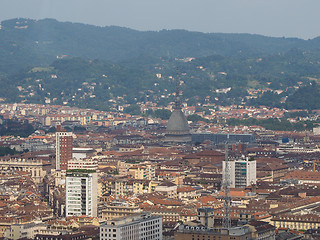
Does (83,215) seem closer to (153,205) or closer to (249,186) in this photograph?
(153,205)

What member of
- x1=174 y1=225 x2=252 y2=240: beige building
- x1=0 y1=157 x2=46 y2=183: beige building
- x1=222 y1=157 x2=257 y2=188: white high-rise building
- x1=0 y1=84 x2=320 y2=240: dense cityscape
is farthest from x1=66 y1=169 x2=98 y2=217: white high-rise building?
x1=0 y1=157 x2=46 y2=183: beige building

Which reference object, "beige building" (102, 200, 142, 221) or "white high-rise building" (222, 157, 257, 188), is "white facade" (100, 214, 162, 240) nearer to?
"beige building" (102, 200, 142, 221)

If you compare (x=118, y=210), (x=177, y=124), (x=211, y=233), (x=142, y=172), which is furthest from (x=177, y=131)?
(x=211, y=233)

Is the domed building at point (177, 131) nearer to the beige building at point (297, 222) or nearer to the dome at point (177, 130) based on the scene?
the dome at point (177, 130)

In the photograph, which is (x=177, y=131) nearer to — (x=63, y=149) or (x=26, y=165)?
(x=26, y=165)

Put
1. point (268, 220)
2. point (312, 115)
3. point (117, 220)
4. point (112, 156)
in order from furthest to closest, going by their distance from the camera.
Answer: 1. point (312, 115)
2. point (112, 156)
3. point (268, 220)
4. point (117, 220)

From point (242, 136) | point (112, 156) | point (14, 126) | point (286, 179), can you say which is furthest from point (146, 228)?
point (14, 126)

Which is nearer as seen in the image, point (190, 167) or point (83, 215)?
point (83, 215)
